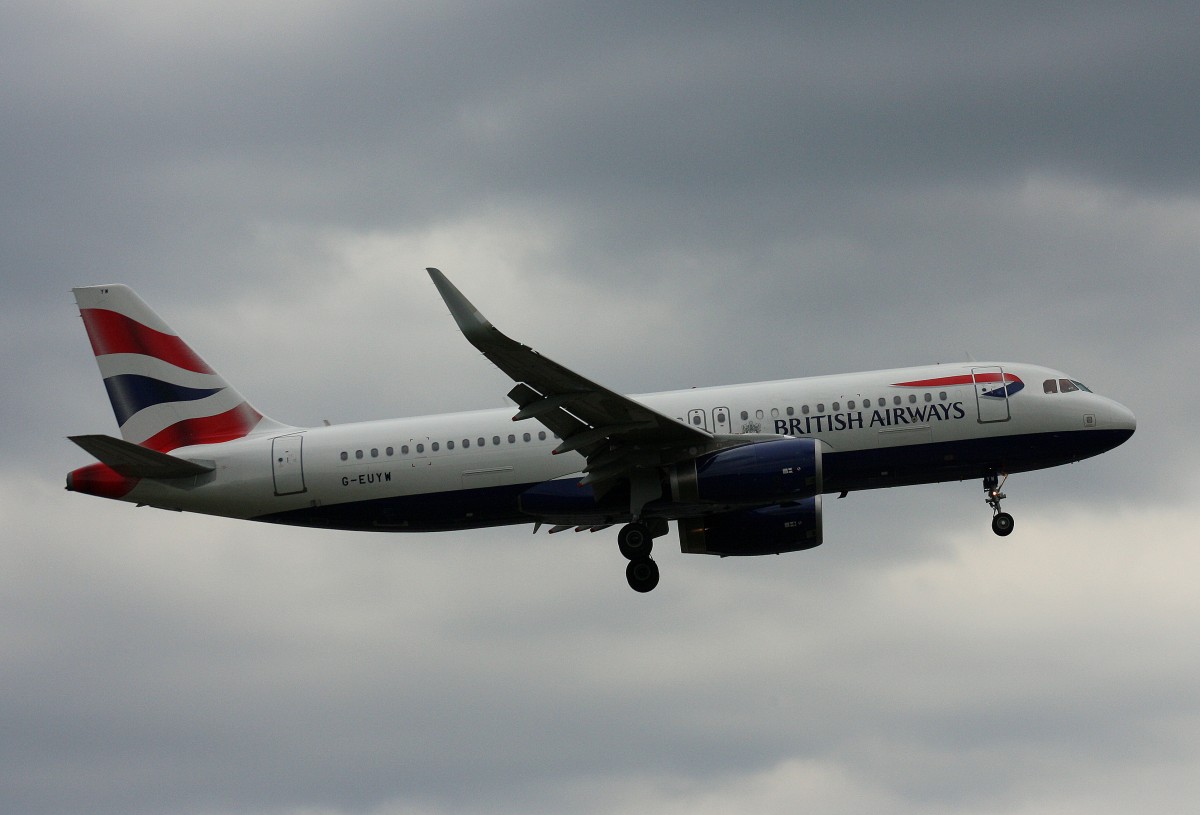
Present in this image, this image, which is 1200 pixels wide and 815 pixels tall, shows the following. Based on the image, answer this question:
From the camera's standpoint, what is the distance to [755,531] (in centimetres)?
4697

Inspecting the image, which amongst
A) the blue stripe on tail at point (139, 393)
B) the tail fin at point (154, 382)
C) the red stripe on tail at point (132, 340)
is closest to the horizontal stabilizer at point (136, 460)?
the tail fin at point (154, 382)

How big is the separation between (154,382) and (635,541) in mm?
16306

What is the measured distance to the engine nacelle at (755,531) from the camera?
46562mm

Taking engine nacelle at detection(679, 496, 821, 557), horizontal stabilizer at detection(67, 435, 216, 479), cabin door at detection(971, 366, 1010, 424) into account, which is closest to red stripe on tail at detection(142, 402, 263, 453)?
horizontal stabilizer at detection(67, 435, 216, 479)

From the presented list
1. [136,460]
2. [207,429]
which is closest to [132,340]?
[207,429]

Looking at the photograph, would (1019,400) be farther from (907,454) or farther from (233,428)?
(233,428)

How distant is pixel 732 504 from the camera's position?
1658 inches

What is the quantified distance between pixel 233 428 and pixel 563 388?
42.0ft

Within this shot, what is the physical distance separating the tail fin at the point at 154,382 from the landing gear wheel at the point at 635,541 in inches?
453

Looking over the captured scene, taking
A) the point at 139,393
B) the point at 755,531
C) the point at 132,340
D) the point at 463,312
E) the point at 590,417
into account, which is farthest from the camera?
the point at 132,340

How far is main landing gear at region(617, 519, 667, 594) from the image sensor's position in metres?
44.6

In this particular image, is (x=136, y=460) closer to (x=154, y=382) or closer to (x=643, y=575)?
(x=154, y=382)

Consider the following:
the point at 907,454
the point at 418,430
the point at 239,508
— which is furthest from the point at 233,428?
the point at 907,454

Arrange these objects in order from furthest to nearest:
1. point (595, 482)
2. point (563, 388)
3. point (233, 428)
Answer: point (233, 428) → point (595, 482) → point (563, 388)
